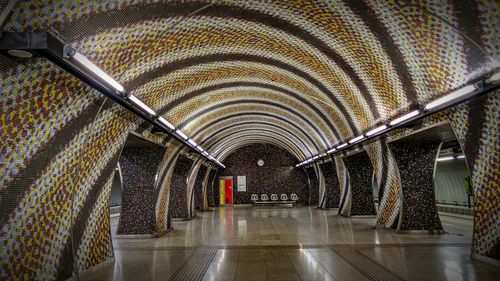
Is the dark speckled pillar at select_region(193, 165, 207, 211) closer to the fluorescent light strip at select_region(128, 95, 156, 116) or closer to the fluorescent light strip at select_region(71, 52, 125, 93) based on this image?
the fluorescent light strip at select_region(128, 95, 156, 116)

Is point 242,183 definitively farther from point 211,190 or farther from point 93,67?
point 93,67

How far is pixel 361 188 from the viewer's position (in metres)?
18.8

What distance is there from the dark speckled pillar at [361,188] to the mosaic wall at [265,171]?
14.3 m

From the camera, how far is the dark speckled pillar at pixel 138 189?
11.8 metres

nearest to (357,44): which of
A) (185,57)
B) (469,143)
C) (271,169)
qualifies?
(469,143)

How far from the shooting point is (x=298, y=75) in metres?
11.0

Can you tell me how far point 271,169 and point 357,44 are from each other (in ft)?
87.1

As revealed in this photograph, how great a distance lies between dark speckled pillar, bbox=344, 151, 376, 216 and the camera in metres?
18.6

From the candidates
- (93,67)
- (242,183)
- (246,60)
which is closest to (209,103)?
(246,60)

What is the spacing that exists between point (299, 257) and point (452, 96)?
4.66 metres

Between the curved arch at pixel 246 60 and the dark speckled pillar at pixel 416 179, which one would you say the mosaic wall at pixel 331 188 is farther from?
the dark speckled pillar at pixel 416 179

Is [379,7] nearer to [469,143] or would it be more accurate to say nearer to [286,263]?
[469,143]

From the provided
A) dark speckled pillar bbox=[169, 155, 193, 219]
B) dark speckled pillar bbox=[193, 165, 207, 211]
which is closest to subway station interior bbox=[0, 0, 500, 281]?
dark speckled pillar bbox=[169, 155, 193, 219]

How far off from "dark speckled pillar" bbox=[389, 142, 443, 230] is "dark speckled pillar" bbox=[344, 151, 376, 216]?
21.0 ft
